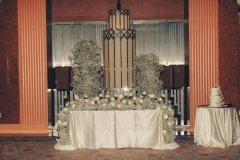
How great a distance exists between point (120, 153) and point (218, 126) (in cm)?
181

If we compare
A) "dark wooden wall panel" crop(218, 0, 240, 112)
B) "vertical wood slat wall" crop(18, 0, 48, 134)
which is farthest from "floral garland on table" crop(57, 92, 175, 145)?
"vertical wood slat wall" crop(18, 0, 48, 134)

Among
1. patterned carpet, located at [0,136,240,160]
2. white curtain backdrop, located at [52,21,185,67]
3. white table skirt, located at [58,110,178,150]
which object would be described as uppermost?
white curtain backdrop, located at [52,21,185,67]

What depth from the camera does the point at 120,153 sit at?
6539 mm

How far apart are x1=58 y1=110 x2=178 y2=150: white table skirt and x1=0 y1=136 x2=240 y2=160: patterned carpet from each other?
0.45 feet

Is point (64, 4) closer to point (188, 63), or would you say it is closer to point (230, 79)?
point (188, 63)

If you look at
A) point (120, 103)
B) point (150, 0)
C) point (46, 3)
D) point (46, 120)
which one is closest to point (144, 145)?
point (120, 103)

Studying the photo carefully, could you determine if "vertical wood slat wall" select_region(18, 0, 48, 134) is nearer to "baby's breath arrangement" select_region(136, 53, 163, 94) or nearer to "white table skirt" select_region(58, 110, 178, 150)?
"baby's breath arrangement" select_region(136, 53, 163, 94)

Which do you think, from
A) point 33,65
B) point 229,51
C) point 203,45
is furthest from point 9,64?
point 229,51

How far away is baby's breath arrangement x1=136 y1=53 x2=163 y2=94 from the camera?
9.45 meters

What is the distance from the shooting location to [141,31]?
1164 cm

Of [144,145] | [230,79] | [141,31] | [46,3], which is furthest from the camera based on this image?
[141,31]

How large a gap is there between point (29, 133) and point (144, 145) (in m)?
3.25

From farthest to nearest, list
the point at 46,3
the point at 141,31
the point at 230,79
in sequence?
the point at 141,31, the point at 46,3, the point at 230,79

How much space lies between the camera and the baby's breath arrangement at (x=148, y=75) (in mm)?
9445
